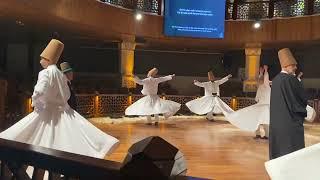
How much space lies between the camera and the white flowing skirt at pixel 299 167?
1651 mm

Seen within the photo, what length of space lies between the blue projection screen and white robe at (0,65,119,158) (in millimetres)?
10927

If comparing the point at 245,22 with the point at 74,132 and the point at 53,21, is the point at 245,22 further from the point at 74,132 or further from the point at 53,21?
the point at 74,132

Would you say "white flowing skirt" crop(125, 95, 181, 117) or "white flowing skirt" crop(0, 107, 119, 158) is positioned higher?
"white flowing skirt" crop(0, 107, 119, 158)

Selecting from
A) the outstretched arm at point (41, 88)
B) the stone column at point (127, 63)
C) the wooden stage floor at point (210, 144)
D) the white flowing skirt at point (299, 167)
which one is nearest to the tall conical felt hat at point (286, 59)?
the wooden stage floor at point (210, 144)

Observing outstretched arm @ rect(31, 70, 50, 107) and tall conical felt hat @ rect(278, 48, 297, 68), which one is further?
tall conical felt hat @ rect(278, 48, 297, 68)

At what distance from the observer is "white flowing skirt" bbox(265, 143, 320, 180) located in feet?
5.42

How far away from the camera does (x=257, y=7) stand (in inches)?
679

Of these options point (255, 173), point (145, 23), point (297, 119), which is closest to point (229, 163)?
point (255, 173)

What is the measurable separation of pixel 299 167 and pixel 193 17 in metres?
14.6

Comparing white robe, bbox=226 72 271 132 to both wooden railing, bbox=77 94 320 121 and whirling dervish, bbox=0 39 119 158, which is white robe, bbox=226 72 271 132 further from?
wooden railing, bbox=77 94 320 121

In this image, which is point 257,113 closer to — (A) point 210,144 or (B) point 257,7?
(A) point 210,144

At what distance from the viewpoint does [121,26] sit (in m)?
14.5

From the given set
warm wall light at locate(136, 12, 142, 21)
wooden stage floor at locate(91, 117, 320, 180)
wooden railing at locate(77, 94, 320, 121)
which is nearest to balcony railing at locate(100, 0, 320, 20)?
warm wall light at locate(136, 12, 142, 21)

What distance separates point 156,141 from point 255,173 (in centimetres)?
504
